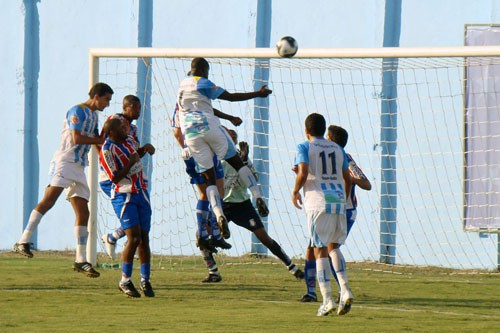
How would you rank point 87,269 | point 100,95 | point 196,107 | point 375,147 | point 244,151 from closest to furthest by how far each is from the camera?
1. point 196,107
2. point 87,269
3. point 100,95
4. point 244,151
5. point 375,147

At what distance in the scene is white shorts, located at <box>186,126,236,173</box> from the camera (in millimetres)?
11430

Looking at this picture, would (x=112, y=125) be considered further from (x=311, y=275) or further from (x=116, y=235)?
(x=311, y=275)

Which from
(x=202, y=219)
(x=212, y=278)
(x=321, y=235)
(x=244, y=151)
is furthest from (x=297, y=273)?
(x=321, y=235)

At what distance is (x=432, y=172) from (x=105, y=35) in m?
6.03

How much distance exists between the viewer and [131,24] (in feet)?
61.4

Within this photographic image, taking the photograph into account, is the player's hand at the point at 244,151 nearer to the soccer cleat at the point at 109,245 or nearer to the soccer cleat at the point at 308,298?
the soccer cleat at the point at 109,245

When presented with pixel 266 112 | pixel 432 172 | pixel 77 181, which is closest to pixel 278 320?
pixel 77 181

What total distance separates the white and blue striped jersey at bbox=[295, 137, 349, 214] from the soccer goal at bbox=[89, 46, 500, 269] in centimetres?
507

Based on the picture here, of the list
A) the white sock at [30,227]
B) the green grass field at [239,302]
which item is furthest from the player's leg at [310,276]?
the white sock at [30,227]

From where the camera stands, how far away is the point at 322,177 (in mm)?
9531

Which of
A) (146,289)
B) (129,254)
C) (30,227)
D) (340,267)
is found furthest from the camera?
(30,227)

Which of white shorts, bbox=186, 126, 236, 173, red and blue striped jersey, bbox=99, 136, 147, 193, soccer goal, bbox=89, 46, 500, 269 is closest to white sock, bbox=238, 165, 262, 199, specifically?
white shorts, bbox=186, 126, 236, 173

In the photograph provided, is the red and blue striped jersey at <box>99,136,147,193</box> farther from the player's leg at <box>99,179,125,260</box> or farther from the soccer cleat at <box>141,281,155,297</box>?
the soccer cleat at <box>141,281,155,297</box>

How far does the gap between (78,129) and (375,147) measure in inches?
237
